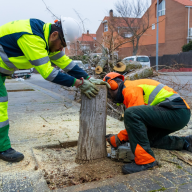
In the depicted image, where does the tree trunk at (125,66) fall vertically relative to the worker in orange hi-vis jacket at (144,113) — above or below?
above

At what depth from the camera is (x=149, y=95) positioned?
271 centimetres

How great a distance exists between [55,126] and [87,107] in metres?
1.76

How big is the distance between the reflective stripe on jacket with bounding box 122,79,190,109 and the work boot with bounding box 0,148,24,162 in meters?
1.55

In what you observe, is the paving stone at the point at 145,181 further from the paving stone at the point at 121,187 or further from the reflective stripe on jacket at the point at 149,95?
the reflective stripe on jacket at the point at 149,95

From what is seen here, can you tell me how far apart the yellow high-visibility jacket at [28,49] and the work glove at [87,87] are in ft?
0.38

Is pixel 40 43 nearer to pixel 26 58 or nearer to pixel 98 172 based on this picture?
pixel 26 58

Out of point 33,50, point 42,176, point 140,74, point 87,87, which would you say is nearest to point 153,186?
point 42,176

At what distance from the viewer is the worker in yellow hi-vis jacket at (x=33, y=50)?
8.16 feet

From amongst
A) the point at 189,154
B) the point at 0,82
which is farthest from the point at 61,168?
the point at 189,154

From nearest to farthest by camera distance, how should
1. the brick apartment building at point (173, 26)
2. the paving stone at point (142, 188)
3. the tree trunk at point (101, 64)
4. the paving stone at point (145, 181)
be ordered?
the paving stone at point (142, 188)
the paving stone at point (145, 181)
the tree trunk at point (101, 64)
the brick apartment building at point (173, 26)

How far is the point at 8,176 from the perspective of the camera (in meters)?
2.39

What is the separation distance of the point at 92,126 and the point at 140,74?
12.6 ft

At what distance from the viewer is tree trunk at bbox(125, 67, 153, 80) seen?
6095 millimetres

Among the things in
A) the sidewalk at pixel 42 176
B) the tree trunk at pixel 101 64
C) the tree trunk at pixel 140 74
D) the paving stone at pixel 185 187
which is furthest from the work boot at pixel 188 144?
the tree trunk at pixel 101 64
